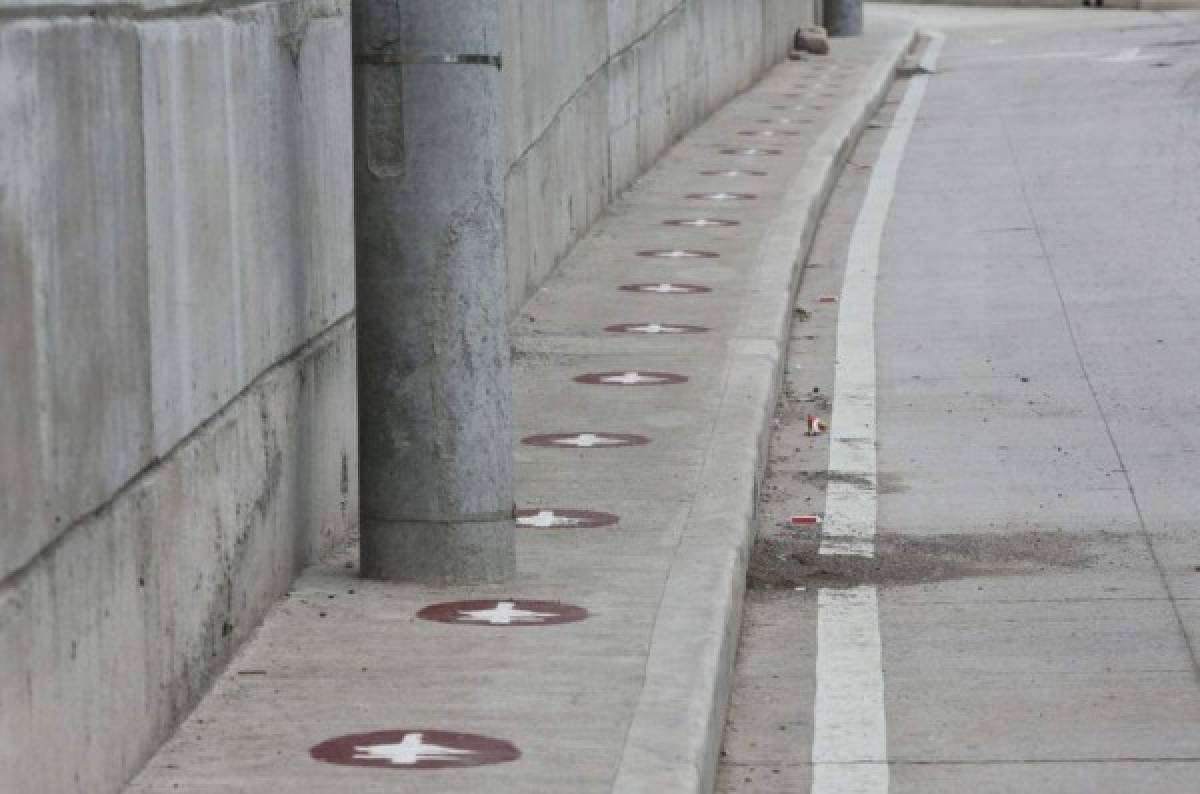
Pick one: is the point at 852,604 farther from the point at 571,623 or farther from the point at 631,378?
the point at 631,378

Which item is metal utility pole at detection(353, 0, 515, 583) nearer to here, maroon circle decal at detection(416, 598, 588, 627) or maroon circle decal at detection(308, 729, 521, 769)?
maroon circle decal at detection(416, 598, 588, 627)

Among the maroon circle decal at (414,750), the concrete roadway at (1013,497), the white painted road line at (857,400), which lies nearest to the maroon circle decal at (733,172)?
the concrete roadway at (1013,497)

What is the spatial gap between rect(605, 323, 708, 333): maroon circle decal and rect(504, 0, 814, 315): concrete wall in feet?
1.47

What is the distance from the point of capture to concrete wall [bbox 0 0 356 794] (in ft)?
14.9

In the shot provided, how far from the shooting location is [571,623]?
6602mm

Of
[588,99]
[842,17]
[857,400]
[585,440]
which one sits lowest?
[857,400]

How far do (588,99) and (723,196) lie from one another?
2.14m

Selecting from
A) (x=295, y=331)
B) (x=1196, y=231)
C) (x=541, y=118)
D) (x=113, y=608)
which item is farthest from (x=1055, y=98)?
(x=113, y=608)

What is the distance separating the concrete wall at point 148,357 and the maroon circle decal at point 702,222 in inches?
306

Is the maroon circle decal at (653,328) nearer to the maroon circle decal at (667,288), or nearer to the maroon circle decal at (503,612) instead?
the maroon circle decal at (667,288)

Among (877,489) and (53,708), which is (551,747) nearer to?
(53,708)

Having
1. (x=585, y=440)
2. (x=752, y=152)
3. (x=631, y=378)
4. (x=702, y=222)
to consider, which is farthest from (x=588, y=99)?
(x=585, y=440)

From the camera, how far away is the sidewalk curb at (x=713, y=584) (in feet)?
18.1

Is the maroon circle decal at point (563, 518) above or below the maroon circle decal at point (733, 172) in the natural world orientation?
below
